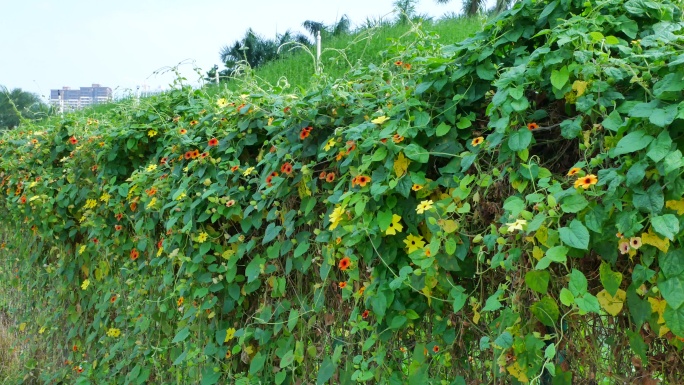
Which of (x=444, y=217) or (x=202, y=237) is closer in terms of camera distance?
(x=444, y=217)

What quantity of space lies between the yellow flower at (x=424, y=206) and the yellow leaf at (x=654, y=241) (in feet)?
1.91

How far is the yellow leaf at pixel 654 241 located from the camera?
1.55m

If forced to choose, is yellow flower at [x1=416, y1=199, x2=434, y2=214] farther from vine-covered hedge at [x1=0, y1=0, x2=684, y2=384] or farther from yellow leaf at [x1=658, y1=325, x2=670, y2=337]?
yellow leaf at [x1=658, y1=325, x2=670, y2=337]

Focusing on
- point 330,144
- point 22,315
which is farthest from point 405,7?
point 330,144

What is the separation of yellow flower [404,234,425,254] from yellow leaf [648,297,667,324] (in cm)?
67

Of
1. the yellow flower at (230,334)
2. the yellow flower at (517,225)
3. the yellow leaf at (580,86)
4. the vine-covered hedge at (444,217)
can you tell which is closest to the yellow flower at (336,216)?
the vine-covered hedge at (444,217)

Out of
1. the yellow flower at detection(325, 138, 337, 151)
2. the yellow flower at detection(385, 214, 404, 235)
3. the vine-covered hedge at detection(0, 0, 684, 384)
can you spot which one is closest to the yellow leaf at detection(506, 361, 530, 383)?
the vine-covered hedge at detection(0, 0, 684, 384)

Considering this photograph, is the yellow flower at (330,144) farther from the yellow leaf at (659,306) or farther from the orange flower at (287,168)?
the yellow leaf at (659,306)

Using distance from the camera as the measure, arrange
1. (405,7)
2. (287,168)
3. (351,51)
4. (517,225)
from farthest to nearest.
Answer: (351,51), (405,7), (287,168), (517,225)

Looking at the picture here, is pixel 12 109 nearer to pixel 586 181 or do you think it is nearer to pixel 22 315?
pixel 22 315

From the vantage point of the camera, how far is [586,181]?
5.37ft

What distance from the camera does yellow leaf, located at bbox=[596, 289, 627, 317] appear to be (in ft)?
5.51

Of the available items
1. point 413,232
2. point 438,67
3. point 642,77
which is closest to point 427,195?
point 413,232

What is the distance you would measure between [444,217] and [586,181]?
46 centimetres
